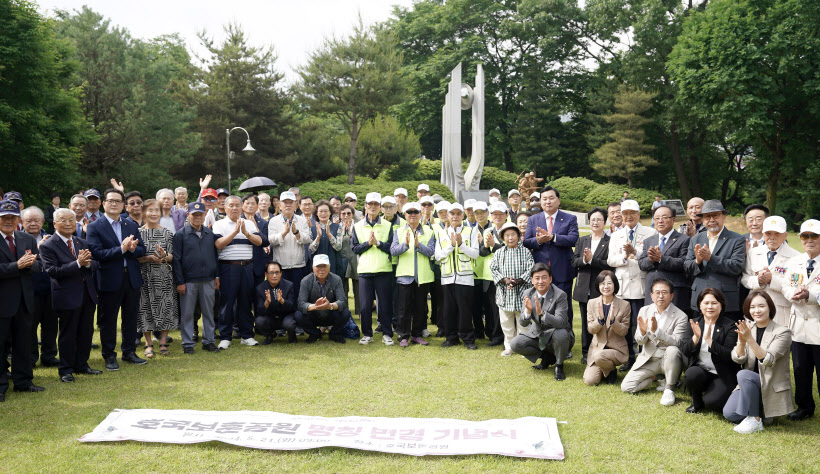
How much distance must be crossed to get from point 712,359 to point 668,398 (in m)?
0.54

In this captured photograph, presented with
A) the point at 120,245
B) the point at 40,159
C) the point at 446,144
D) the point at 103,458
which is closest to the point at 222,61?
the point at 40,159

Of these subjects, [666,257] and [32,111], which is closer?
[666,257]

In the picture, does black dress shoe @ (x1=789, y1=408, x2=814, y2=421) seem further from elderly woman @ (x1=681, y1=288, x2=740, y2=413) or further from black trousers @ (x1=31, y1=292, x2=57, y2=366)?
black trousers @ (x1=31, y1=292, x2=57, y2=366)

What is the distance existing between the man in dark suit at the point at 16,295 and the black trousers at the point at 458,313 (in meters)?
4.61

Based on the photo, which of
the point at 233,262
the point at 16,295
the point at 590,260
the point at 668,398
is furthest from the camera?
the point at 233,262

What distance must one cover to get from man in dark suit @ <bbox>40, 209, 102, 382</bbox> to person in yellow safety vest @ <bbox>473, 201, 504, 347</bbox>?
4.53 metres

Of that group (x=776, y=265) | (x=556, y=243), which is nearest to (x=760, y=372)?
(x=776, y=265)

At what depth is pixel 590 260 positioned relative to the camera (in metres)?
6.73

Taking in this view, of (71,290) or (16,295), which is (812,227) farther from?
(16,295)

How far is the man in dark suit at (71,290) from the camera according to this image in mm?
5891

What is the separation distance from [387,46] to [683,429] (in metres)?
31.0

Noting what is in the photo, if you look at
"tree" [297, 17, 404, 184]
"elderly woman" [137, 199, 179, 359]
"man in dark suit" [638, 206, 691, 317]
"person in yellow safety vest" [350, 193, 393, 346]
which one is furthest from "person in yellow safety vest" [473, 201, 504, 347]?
"tree" [297, 17, 404, 184]

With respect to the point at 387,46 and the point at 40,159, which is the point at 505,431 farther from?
the point at 387,46

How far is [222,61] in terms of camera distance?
29234mm
